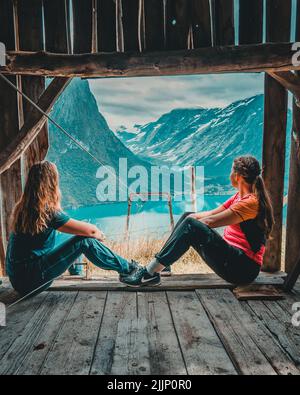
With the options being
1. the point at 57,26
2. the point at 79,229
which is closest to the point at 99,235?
the point at 79,229

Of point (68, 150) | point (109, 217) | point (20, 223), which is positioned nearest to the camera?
point (20, 223)

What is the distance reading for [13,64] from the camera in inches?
129

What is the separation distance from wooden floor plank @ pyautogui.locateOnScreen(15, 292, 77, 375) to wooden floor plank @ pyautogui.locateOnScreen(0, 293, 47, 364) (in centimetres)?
16

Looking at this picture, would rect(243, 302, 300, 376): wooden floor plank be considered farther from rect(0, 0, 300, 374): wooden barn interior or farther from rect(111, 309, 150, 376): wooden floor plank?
rect(111, 309, 150, 376): wooden floor plank

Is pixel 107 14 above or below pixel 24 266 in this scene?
above

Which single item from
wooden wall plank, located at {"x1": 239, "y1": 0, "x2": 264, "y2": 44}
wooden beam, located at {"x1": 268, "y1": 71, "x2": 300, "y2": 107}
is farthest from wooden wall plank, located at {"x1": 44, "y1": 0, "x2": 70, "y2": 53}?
wooden beam, located at {"x1": 268, "y1": 71, "x2": 300, "y2": 107}

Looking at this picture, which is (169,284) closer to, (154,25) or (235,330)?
(235,330)

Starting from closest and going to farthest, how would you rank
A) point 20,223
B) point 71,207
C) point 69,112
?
point 20,223, point 71,207, point 69,112

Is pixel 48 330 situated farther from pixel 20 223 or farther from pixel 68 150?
pixel 68 150

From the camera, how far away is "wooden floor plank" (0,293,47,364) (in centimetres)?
249

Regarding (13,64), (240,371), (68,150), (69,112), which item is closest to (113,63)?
(13,64)

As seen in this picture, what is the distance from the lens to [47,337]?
8.34 feet

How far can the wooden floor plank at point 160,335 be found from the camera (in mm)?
2119

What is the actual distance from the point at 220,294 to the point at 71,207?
47.2m
